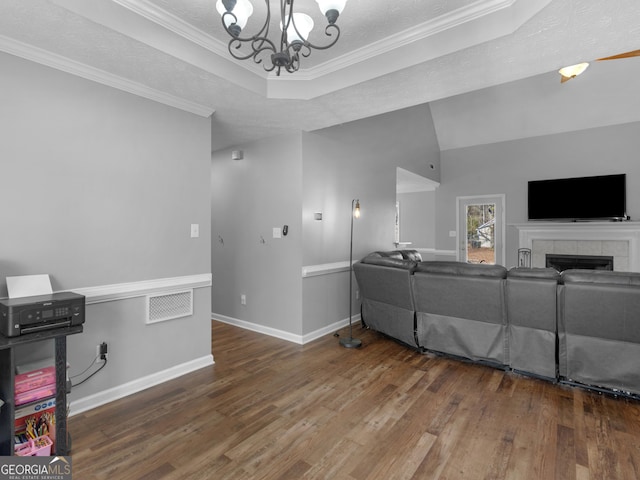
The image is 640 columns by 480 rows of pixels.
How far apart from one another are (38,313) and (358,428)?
6.56 feet

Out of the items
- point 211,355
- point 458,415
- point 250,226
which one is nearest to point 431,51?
point 458,415

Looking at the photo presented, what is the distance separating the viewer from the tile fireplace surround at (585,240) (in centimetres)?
564

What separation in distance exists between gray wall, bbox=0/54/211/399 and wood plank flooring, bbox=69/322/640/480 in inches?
16.7

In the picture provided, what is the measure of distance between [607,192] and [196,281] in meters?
6.72

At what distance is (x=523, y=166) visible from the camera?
6.71 metres

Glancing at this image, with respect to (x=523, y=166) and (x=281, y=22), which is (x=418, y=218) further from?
(x=281, y=22)

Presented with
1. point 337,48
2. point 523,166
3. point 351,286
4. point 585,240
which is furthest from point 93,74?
point 585,240

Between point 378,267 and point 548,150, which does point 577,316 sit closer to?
point 378,267

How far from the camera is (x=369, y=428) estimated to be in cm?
224

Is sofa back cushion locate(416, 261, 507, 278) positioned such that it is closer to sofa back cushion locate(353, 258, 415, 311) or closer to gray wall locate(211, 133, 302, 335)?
sofa back cushion locate(353, 258, 415, 311)

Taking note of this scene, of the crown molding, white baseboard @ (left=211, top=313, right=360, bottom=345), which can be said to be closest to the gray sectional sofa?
white baseboard @ (left=211, top=313, right=360, bottom=345)

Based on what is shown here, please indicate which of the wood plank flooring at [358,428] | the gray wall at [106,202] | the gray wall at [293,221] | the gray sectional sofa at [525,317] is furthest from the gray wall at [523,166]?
the gray wall at [106,202]

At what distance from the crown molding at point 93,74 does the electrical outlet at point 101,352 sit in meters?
1.95

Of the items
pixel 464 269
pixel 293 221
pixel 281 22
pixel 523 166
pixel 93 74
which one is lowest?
pixel 464 269
